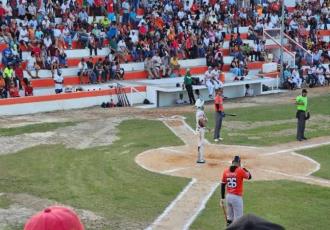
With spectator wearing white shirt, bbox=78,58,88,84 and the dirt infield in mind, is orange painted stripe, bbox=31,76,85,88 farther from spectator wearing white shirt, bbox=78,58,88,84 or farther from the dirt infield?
the dirt infield

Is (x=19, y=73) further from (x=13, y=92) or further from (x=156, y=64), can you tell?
(x=156, y=64)

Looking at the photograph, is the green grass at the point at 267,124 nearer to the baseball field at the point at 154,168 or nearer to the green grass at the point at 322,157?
the baseball field at the point at 154,168

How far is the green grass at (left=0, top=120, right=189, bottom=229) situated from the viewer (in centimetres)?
1430

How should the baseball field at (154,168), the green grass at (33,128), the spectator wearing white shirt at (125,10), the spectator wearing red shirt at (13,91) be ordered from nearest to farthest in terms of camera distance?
the baseball field at (154,168) → the green grass at (33,128) → the spectator wearing red shirt at (13,91) → the spectator wearing white shirt at (125,10)

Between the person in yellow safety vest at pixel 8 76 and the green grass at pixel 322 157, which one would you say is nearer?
the green grass at pixel 322 157

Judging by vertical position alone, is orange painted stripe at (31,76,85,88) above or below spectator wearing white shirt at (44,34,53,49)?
below

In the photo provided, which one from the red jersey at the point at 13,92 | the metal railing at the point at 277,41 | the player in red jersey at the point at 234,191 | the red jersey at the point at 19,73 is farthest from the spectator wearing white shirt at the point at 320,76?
the player in red jersey at the point at 234,191

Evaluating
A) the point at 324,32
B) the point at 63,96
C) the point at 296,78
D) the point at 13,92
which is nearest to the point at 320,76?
the point at 296,78

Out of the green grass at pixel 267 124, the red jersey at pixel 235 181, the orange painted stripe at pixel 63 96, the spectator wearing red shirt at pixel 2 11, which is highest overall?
the spectator wearing red shirt at pixel 2 11

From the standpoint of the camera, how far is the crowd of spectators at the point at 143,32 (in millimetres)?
33344

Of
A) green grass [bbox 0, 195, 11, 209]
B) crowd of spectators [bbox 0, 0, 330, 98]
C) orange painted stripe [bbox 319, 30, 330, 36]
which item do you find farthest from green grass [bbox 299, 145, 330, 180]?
orange painted stripe [bbox 319, 30, 330, 36]

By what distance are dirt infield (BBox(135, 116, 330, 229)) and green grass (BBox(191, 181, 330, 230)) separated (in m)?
0.39

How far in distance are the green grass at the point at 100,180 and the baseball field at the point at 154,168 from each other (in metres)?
0.03

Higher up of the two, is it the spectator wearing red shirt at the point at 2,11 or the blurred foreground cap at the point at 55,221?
the spectator wearing red shirt at the point at 2,11
